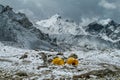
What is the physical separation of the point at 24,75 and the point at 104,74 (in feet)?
25.1

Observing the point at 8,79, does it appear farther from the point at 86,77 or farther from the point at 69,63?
the point at 69,63

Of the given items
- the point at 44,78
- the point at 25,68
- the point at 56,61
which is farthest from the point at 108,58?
the point at 44,78

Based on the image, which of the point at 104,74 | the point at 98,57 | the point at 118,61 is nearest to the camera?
the point at 104,74

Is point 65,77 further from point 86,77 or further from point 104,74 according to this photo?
point 104,74

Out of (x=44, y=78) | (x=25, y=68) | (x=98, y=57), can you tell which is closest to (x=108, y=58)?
(x=98, y=57)

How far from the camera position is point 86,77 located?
1098 inches

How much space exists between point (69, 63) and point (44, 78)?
14290 millimetres

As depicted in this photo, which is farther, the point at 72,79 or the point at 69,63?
the point at 69,63

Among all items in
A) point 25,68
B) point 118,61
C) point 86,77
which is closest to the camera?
point 86,77

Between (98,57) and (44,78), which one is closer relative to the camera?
(44,78)

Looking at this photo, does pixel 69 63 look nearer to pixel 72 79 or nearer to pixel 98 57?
pixel 72 79

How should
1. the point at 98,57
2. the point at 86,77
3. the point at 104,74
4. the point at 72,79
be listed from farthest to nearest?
the point at 98,57
the point at 104,74
the point at 86,77
the point at 72,79

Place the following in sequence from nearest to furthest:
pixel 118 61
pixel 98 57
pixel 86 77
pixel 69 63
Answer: pixel 86 77 → pixel 69 63 → pixel 118 61 → pixel 98 57

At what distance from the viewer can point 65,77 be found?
27.2 m
